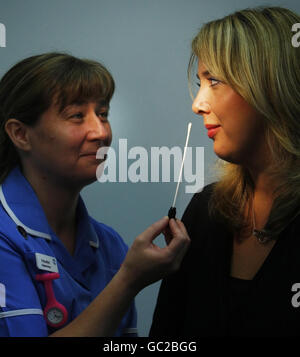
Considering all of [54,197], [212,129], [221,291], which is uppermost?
[212,129]

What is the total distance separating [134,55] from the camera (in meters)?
0.79

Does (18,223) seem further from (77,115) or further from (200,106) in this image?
(200,106)

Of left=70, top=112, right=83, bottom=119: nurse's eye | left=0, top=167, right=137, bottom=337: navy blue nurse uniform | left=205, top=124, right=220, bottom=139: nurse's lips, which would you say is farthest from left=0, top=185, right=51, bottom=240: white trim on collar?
left=205, top=124, right=220, bottom=139: nurse's lips

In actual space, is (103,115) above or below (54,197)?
above

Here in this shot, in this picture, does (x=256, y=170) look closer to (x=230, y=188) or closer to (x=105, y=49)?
(x=230, y=188)

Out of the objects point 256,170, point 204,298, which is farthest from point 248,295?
point 256,170

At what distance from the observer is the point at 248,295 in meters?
0.71

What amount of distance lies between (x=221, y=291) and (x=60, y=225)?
0.87 ft

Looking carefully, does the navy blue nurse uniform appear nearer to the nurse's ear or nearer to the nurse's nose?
the nurse's ear

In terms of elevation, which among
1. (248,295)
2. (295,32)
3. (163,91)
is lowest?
(248,295)

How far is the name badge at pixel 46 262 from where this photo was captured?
2.27ft

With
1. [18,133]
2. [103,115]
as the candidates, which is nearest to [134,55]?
[103,115]
